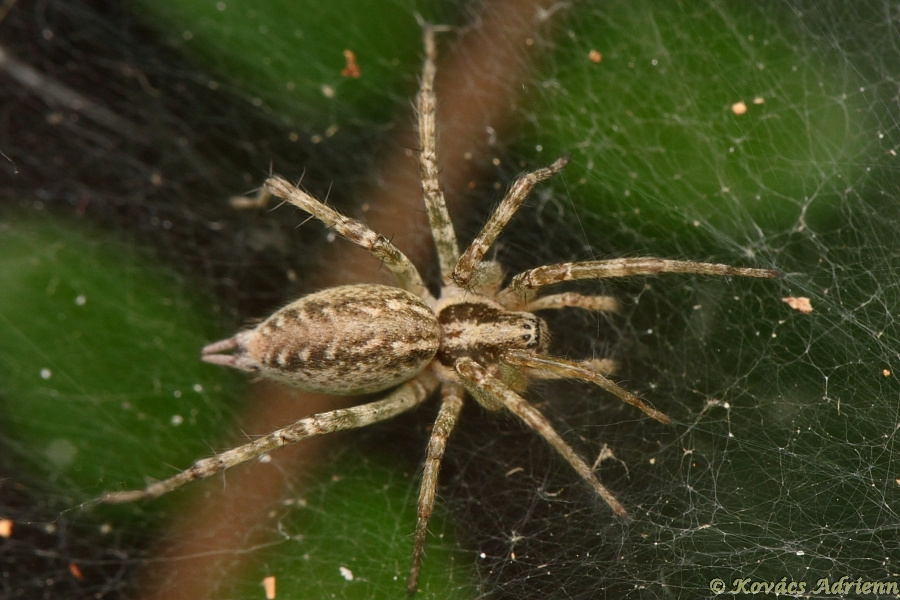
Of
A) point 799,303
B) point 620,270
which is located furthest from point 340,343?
point 799,303

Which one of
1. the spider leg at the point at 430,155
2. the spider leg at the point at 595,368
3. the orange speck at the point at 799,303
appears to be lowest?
the spider leg at the point at 595,368

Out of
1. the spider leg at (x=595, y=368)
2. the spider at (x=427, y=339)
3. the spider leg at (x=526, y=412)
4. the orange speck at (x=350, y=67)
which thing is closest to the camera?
the spider leg at (x=526, y=412)

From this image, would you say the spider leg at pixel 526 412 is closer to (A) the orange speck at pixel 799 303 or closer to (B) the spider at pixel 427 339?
(B) the spider at pixel 427 339

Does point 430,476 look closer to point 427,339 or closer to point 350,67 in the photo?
point 427,339

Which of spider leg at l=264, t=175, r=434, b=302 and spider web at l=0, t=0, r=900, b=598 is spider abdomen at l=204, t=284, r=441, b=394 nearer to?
spider leg at l=264, t=175, r=434, b=302

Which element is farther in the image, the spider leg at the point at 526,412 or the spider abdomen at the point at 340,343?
the spider abdomen at the point at 340,343

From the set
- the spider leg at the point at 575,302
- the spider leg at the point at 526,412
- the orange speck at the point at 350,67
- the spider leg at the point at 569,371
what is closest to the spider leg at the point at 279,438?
the spider leg at the point at 526,412
